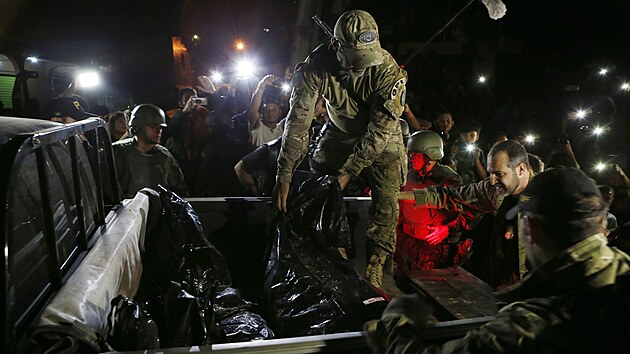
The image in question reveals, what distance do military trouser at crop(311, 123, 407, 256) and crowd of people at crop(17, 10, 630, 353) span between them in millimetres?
10

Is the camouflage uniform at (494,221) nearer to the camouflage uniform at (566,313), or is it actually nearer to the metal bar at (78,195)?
the camouflage uniform at (566,313)

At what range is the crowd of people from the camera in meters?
1.27

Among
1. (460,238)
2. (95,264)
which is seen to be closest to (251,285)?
(95,264)

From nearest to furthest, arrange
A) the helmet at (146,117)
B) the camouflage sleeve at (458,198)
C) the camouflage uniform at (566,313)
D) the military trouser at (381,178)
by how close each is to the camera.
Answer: the camouflage uniform at (566,313)
the military trouser at (381,178)
the camouflage sleeve at (458,198)
the helmet at (146,117)

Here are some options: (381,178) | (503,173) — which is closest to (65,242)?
(381,178)

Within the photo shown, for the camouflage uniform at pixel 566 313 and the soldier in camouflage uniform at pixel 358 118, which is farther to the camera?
the soldier in camouflage uniform at pixel 358 118

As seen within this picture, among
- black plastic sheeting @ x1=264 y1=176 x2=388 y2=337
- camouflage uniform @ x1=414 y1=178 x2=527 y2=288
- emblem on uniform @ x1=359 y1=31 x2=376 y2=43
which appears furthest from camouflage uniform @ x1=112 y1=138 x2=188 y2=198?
camouflage uniform @ x1=414 y1=178 x2=527 y2=288

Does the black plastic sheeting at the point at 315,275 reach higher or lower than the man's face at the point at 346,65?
lower

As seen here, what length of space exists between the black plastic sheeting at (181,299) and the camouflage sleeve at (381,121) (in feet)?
4.20

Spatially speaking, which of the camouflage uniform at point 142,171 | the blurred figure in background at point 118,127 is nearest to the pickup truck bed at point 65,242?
the camouflage uniform at point 142,171

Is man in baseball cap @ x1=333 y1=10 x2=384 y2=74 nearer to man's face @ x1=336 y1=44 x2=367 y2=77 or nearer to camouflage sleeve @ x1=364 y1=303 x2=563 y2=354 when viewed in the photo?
man's face @ x1=336 y1=44 x2=367 y2=77

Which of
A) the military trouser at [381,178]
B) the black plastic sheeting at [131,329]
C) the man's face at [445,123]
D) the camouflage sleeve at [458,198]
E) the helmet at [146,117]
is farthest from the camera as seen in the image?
the man's face at [445,123]

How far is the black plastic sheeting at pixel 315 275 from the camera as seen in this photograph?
213 cm

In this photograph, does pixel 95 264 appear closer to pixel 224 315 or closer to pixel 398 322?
pixel 224 315
